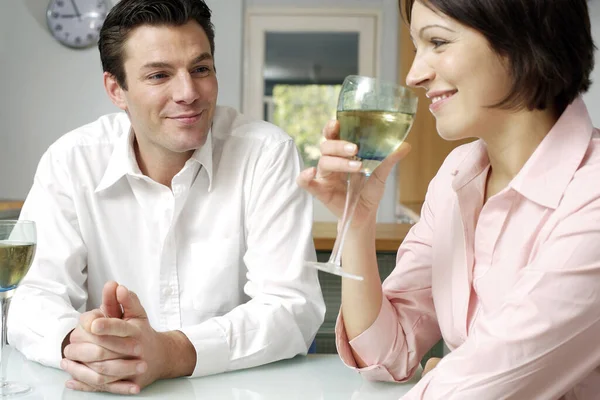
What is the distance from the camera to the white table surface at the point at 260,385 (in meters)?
1.12

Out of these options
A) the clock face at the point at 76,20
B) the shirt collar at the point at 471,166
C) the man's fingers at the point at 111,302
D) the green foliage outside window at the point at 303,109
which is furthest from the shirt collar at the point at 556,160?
the green foliage outside window at the point at 303,109

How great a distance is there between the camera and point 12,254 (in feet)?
3.47

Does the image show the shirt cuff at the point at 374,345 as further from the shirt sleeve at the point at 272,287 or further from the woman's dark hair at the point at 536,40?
the woman's dark hair at the point at 536,40

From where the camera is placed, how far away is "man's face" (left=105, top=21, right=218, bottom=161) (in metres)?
1.68

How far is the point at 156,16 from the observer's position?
1707 mm

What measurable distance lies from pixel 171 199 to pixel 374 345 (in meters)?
0.72

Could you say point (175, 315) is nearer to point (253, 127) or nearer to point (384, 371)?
point (253, 127)

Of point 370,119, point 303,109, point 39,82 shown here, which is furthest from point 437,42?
point 303,109

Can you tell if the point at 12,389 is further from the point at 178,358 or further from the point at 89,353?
the point at 178,358

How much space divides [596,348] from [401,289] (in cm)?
42

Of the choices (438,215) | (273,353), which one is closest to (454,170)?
(438,215)

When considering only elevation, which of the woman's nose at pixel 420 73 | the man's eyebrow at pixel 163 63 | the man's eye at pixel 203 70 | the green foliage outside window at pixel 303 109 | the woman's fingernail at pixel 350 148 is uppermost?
the woman's nose at pixel 420 73

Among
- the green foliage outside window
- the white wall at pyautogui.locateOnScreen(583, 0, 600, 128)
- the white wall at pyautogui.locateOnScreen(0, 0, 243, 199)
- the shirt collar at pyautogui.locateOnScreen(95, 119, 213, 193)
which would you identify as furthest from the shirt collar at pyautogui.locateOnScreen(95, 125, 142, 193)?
the green foliage outside window

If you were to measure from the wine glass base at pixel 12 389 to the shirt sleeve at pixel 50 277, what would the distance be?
0.12 m
